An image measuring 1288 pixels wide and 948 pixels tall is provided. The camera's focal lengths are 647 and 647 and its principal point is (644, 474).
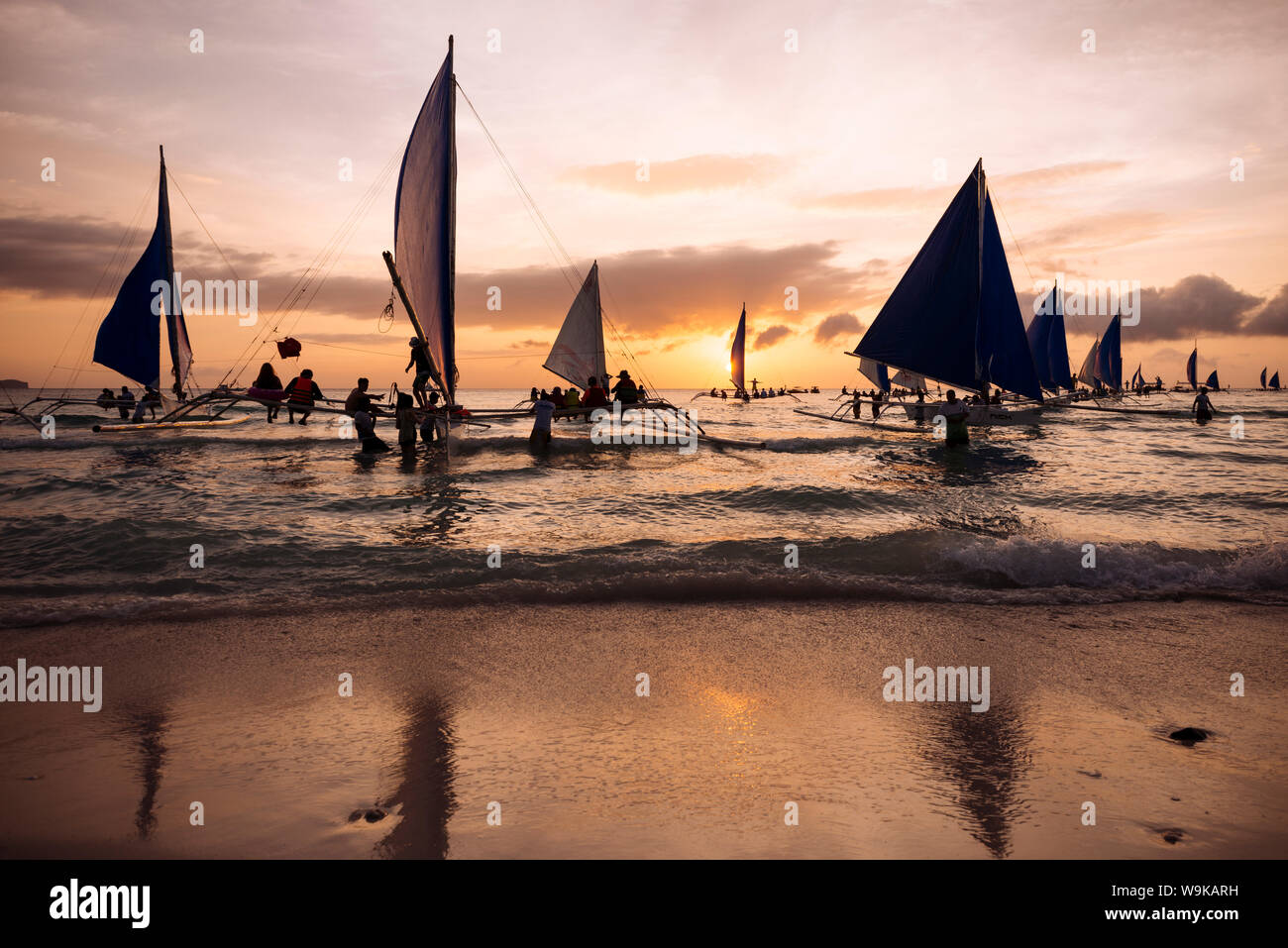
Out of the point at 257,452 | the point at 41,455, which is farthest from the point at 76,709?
the point at 41,455

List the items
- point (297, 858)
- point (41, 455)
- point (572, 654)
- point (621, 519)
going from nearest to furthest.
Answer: point (297, 858)
point (572, 654)
point (621, 519)
point (41, 455)

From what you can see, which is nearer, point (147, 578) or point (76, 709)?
point (76, 709)

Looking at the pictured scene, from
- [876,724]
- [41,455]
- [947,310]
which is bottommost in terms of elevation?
[876,724]

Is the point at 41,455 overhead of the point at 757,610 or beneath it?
overhead

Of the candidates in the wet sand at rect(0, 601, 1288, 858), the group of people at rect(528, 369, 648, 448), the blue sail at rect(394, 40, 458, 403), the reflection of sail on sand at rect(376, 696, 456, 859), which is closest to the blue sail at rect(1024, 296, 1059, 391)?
the group of people at rect(528, 369, 648, 448)

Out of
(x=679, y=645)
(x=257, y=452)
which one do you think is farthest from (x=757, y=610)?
(x=257, y=452)

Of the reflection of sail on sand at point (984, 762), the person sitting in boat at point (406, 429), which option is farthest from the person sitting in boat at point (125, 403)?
the reflection of sail on sand at point (984, 762)

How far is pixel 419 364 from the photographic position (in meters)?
22.6

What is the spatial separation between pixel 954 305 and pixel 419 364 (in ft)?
75.5

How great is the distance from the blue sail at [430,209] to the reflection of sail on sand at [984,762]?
19238 millimetres

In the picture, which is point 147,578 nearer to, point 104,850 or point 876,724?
point 104,850

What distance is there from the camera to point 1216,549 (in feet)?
36.1
